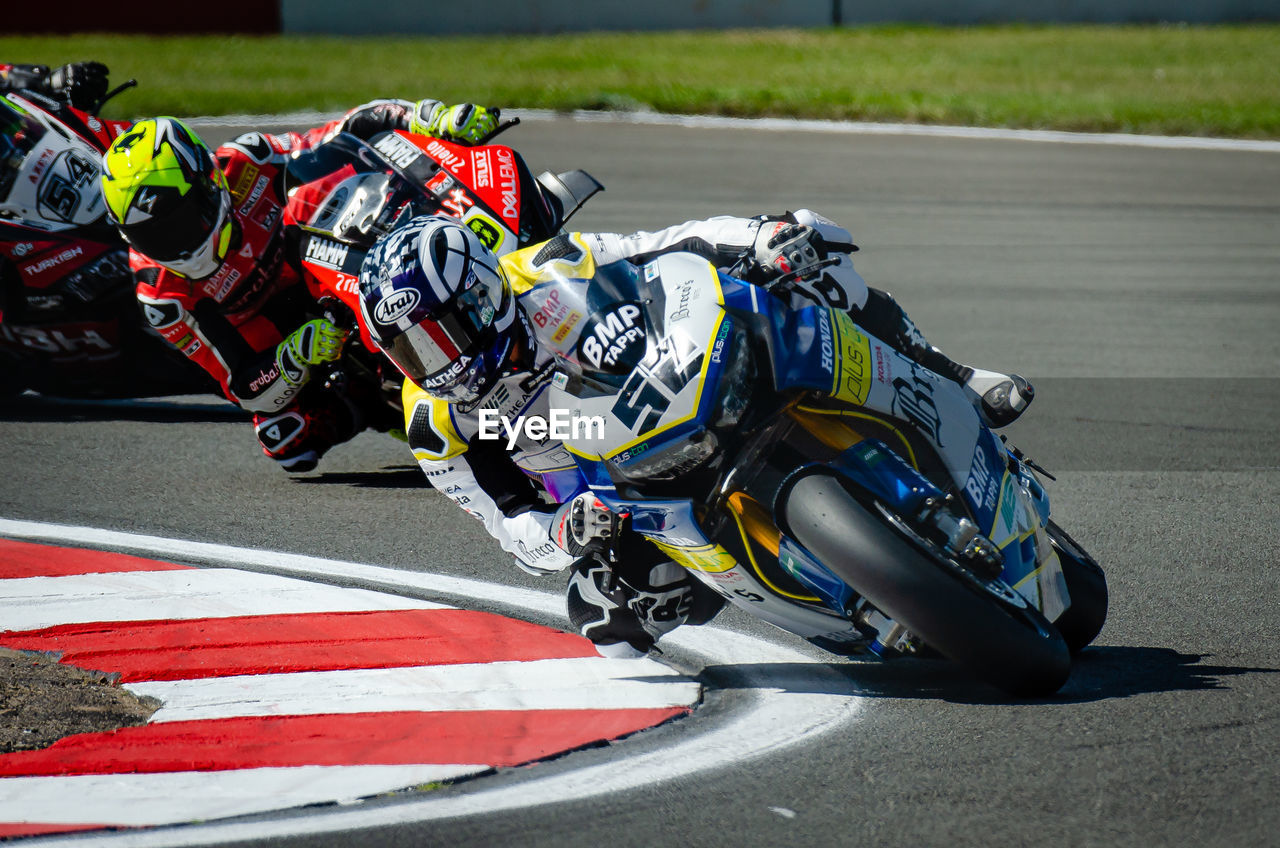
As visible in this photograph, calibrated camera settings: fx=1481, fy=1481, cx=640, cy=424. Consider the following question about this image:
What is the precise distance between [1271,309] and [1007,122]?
751cm

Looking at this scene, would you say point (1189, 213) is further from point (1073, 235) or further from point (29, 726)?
point (29, 726)

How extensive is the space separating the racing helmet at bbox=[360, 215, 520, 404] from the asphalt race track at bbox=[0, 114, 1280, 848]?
106 centimetres

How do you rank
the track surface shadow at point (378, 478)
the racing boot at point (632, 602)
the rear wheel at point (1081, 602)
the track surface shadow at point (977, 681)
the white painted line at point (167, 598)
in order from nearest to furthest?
the track surface shadow at point (977, 681), the racing boot at point (632, 602), the rear wheel at point (1081, 602), the white painted line at point (167, 598), the track surface shadow at point (378, 478)

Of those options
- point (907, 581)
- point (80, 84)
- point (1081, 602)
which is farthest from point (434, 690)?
point (80, 84)

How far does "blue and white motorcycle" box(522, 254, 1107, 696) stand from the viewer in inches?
141

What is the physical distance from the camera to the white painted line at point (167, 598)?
4922mm

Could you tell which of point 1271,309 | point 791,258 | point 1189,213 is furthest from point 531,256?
point 1189,213

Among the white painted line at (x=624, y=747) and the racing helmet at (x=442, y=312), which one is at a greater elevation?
the racing helmet at (x=442, y=312)

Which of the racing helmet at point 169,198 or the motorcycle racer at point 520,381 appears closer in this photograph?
the motorcycle racer at point 520,381

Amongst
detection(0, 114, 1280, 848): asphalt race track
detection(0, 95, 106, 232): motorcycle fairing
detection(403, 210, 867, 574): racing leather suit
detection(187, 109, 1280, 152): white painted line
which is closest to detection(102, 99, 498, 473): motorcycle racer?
detection(0, 114, 1280, 848): asphalt race track

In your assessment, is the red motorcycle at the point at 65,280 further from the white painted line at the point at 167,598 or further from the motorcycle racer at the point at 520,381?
the motorcycle racer at the point at 520,381

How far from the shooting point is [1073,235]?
12.3 m

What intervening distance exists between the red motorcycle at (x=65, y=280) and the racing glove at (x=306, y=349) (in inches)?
53.8

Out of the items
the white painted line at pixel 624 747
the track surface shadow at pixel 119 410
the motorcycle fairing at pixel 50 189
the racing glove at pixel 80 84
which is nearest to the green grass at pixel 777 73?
the racing glove at pixel 80 84
